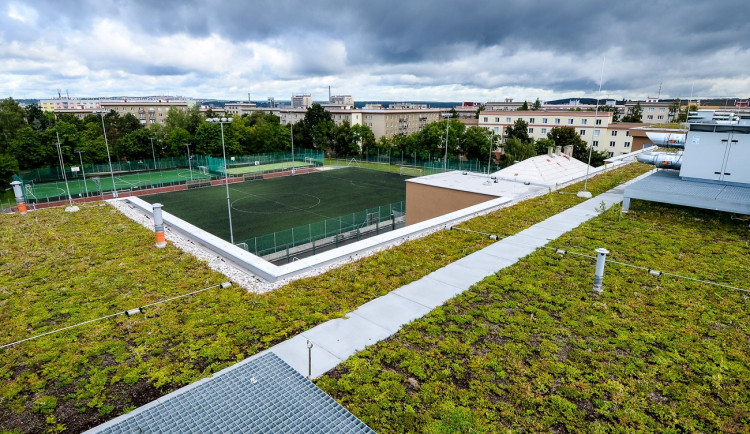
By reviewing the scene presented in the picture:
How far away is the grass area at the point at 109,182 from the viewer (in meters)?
42.1

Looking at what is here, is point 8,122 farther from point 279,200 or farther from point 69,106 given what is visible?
point 69,106

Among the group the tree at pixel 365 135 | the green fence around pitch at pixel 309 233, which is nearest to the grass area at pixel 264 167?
the tree at pixel 365 135

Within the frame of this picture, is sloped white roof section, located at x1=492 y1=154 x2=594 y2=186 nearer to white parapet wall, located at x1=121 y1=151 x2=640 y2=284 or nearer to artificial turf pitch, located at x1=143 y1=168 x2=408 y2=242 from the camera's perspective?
white parapet wall, located at x1=121 y1=151 x2=640 y2=284

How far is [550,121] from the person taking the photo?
2630 inches

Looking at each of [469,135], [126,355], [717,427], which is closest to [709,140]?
[717,427]

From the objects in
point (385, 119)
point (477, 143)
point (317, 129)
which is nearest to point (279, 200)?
point (477, 143)

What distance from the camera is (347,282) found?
10039 mm

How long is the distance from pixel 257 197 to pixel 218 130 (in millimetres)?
31157

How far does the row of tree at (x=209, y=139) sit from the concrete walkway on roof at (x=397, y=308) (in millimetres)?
41953

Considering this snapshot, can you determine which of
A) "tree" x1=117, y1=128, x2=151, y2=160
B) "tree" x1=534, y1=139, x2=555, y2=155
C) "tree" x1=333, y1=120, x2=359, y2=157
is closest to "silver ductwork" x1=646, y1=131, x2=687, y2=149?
"tree" x1=534, y1=139, x2=555, y2=155

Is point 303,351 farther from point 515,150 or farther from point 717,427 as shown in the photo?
point 515,150

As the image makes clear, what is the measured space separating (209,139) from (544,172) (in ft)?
187

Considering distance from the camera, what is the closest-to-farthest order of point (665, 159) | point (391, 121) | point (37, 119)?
point (665, 159)
point (37, 119)
point (391, 121)

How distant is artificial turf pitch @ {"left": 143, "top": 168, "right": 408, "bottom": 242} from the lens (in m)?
30.3
